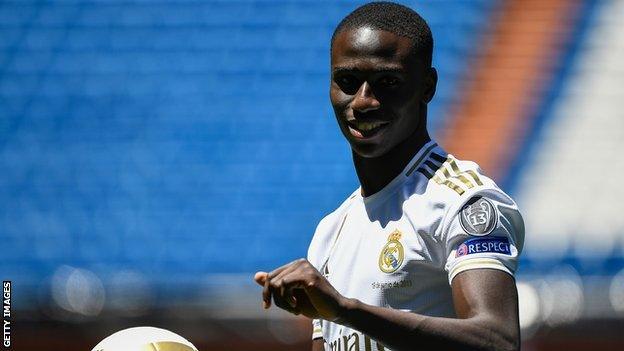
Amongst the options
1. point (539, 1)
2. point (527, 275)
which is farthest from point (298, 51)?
point (527, 275)

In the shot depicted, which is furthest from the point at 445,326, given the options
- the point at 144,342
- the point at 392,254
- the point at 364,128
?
the point at 144,342

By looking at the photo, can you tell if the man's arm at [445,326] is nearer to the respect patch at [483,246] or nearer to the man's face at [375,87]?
the respect patch at [483,246]

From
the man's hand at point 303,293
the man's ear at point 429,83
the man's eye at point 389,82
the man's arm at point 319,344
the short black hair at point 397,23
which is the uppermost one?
the short black hair at point 397,23

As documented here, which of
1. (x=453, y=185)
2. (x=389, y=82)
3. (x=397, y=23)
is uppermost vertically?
(x=397, y=23)

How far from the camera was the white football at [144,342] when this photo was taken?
273 centimetres

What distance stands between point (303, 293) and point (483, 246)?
0.37m

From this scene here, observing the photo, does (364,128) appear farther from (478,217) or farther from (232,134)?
(232,134)

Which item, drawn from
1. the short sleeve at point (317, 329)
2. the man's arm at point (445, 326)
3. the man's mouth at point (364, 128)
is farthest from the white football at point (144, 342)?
the man's arm at point (445, 326)

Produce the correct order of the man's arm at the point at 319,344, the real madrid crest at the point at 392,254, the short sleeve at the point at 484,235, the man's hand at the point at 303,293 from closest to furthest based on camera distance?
the man's hand at the point at 303,293
the short sleeve at the point at 484,235
the real madrid crest at the point at 392,254
the man's arm at the point at 319,344

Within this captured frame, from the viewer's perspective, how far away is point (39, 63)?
7922 mm

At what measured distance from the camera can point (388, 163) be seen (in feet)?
7.80

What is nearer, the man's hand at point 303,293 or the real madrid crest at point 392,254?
the man's hand at point 303,293

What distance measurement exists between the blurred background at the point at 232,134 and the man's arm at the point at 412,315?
485 centimetres

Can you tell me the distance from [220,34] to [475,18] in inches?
72.7
